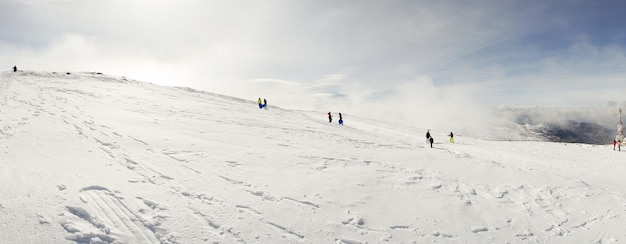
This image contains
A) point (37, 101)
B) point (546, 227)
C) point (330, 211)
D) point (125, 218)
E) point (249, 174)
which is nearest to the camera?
point (125, 218)

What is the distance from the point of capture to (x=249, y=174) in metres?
10.7

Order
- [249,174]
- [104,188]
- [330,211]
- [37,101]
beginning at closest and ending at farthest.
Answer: [104,188]
[330,211]
[249,174]
[37,101]

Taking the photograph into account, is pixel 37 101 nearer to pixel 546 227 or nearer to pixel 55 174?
pixel 55 174

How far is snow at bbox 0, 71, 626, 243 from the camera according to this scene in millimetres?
6562

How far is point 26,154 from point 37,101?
1536 cm

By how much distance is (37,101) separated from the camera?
20844mm

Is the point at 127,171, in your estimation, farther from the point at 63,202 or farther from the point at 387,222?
the point at 387,222

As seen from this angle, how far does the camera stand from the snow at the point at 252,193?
656cm

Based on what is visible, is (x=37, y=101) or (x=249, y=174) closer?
(x=249, y=174)

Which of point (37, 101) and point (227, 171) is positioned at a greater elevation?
point (37, 101)

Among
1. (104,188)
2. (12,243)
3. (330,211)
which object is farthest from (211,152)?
(12,243)

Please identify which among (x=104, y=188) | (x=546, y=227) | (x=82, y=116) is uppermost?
(x=82, y=116)

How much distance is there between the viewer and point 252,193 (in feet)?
29.7

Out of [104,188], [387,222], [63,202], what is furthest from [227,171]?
[387,222]
